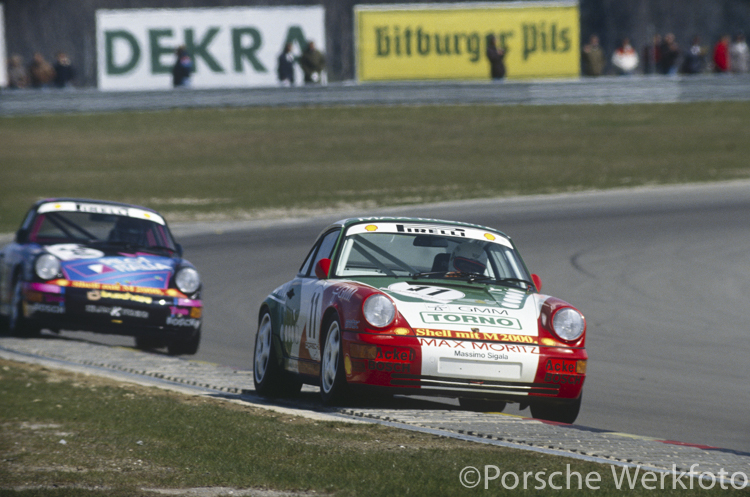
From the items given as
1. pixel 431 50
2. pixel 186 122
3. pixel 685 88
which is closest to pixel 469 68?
pixel 431 50

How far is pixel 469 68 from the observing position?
126ft

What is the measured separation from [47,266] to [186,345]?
5.03 feet

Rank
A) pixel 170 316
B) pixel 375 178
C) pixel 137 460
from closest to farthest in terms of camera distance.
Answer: pixel 137 460 → pixel 170 316 → pixel 375 178

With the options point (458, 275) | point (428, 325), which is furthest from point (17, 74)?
point (428, 325)

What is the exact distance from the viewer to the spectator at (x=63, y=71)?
122 feet

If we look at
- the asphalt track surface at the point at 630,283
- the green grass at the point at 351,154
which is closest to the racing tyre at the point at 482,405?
the asphalt track surface at the point at 630,283

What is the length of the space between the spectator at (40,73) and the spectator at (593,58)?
16126mm

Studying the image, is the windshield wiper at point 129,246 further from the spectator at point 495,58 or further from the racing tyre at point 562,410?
the spectator at point 495,58

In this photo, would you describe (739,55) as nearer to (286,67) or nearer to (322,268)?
(286,67)

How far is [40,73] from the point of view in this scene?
37.1 metres

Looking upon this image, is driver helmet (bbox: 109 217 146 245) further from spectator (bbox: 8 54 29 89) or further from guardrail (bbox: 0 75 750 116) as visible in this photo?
spectator (bbox: 8 54 29 89)

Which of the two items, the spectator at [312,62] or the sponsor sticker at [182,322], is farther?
the spectator at [312,62]

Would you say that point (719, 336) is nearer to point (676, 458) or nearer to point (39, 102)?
point (676, 458)

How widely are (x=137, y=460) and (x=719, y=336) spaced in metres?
7.52
